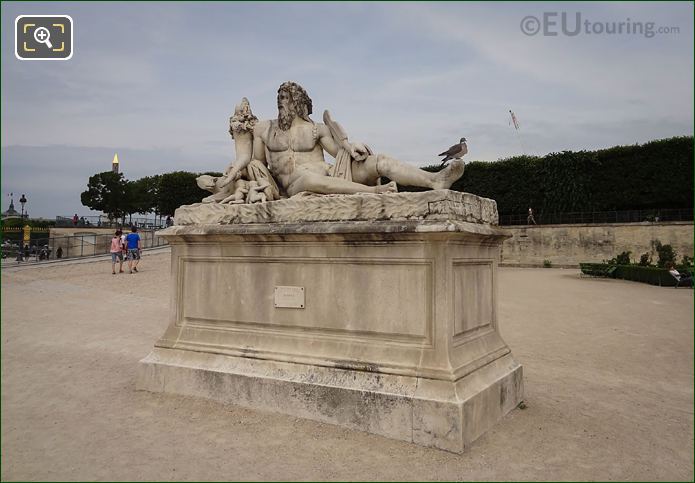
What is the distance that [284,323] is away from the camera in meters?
4.64

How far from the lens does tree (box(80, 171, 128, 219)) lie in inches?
2051

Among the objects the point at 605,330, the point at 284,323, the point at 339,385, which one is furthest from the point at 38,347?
the point at 605,330

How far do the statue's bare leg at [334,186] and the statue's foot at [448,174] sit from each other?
404mm

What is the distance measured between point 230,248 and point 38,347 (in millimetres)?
4154

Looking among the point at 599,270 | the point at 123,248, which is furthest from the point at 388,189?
the point at 599,270

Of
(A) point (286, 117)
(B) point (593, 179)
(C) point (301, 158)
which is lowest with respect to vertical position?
(C) point (301, 158)

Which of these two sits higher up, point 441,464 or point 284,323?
point 284,323

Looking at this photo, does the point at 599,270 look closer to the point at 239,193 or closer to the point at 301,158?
the point at 301,158

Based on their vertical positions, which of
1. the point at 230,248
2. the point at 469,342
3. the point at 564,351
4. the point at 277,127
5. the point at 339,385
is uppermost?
the point at 277,127

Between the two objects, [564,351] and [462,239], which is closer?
[462,239]

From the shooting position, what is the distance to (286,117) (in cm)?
541

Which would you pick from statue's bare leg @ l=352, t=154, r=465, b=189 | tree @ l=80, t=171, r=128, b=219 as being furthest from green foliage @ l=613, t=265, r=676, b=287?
tree @ l=80, t=171, r=128, b=219

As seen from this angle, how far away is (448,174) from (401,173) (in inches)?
21.3

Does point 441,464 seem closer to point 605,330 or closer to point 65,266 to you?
point 605,330
